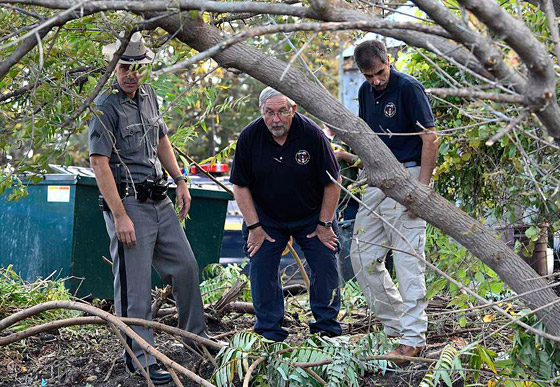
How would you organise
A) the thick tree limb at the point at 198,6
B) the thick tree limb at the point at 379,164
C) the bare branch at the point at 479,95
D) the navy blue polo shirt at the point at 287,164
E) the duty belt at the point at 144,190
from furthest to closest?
1. the navy blue polo shirt at the point at 287,164
2. the duty belt at the point at 144,190
3. the thick tree limb at the point at 379,164
4. the thick tree limb at the point at 198,6
5. the bare branch at the point at 479,95

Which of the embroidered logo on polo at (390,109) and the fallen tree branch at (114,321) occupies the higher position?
the embroidered logo on polo at (390,109)

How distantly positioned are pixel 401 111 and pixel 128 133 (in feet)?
5.62

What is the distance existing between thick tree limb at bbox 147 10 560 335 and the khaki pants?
135 centimetres

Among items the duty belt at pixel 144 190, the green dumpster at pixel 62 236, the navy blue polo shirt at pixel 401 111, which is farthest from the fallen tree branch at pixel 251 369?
the green dumpster at pixel 62 236

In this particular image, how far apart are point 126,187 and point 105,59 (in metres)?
0.82

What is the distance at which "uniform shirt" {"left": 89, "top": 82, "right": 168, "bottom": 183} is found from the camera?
503 centimetres

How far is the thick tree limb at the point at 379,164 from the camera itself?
11.6 feet

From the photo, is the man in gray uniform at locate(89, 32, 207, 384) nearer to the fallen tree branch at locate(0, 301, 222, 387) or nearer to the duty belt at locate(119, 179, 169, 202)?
the duty belt at locate(119, 179, 169, 202)

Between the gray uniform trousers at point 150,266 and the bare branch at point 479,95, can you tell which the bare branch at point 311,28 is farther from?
Result: the gray uniform trousers at point 150,266

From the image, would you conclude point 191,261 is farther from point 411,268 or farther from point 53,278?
point 53,278

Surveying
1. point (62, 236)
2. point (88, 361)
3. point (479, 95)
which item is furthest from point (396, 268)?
point (62, 236)

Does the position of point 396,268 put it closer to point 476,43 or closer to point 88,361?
point 88,361

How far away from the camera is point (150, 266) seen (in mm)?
5312

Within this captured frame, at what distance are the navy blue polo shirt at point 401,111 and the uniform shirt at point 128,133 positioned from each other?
1.41m
